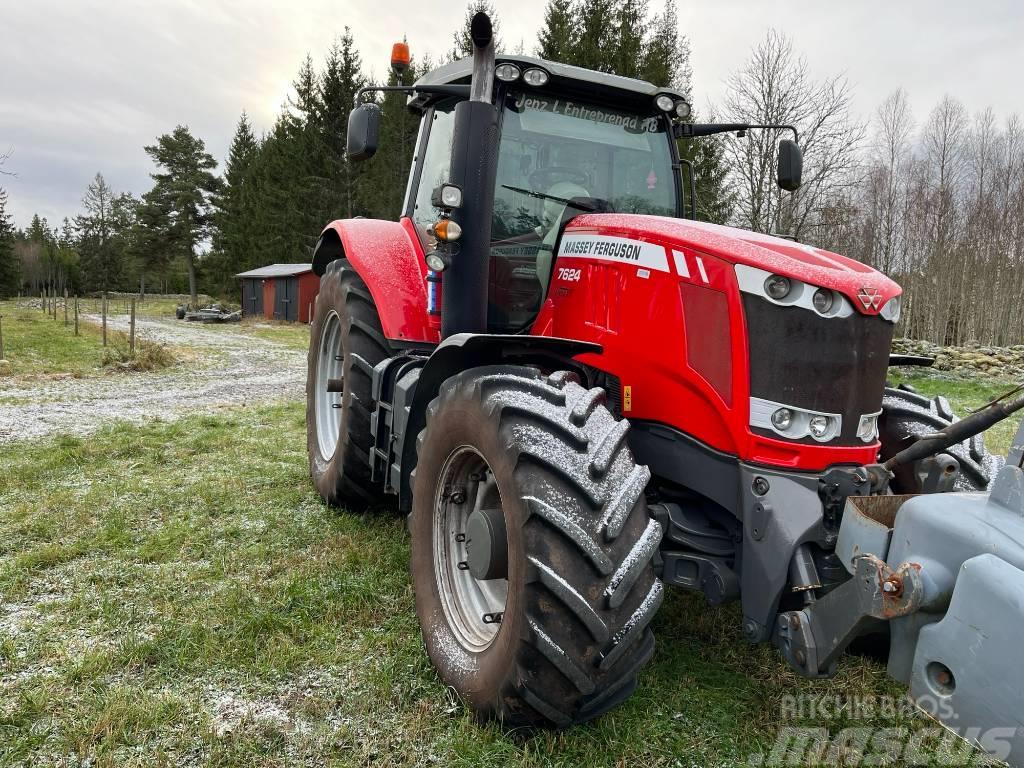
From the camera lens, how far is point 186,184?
4497cm

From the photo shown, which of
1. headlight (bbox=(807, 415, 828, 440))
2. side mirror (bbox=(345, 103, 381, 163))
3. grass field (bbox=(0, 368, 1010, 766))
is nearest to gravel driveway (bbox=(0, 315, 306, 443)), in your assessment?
grass field (bbox=(0, 368, 1010, 766))

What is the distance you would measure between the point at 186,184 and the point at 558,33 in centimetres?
3113

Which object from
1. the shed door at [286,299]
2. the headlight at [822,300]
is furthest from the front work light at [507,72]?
the shed door at [286,299]

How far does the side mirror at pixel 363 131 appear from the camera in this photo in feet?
11.3

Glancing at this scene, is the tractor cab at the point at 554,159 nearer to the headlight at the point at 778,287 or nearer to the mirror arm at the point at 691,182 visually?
the mirror arm at the point at 691,182

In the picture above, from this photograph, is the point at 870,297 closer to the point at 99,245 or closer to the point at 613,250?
the point at 613,250

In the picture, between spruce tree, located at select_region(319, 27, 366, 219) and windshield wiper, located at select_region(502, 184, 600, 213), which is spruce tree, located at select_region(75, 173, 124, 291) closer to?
spruce tree, located at select_region(319, 27, 366, 219)

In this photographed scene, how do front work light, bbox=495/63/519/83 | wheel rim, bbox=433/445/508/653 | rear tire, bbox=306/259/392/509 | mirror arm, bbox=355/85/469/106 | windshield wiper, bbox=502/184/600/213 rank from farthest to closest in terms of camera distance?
rear tire, bbox=306/259/392/509 < mirror arm, bbox=355/85/469/106 < windshield wiper, bbox=502/184/600/213 < front work light, bbox=495/63/519/83 < wheel rim, bbox=433/445/508/653

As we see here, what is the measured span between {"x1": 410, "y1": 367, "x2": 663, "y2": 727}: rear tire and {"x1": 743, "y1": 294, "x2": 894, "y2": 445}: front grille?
0.54 meters

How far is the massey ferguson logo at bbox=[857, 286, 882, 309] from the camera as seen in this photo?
2.30 m

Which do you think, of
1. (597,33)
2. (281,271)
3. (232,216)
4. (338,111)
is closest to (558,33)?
(597,33)

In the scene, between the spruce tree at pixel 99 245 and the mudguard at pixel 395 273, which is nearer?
the mudguard at pixel 395 273

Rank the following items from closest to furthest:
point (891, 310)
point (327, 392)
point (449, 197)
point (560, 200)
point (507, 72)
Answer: point (891, 310) < point (449, 197) < point (507, 72) < point (560, 200) < point (327, 392)

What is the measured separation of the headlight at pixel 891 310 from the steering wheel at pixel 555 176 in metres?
1.50
